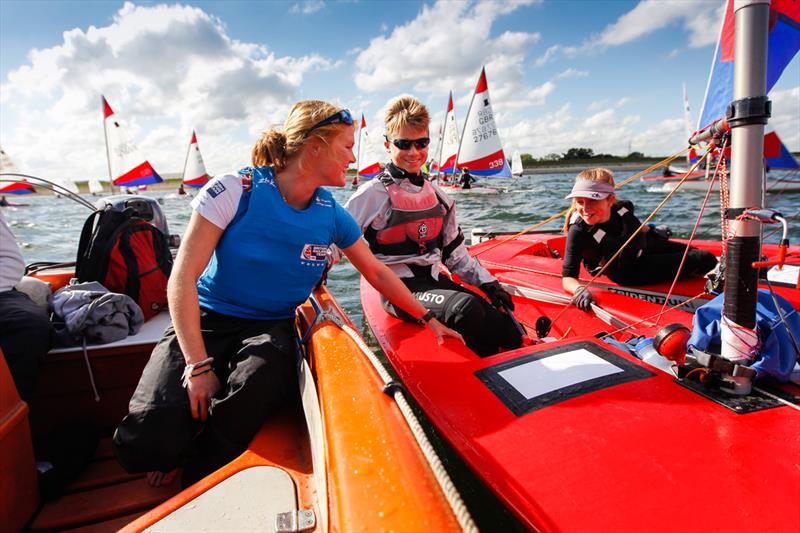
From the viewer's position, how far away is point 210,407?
1.45 metres

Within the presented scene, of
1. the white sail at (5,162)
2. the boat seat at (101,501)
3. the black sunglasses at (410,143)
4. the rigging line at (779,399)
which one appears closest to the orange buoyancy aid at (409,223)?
the black sunglasses at (410,143)

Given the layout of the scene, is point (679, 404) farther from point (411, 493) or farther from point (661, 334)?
point (411, 493)

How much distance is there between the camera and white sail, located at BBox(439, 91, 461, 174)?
75.1 ft

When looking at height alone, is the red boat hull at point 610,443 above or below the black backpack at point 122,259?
below

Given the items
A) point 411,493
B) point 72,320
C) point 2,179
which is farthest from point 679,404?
point 2,179

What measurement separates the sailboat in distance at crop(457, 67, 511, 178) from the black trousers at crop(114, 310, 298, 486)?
16346mm

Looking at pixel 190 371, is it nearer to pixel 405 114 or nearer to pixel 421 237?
pixel 421 237

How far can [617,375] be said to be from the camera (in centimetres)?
167

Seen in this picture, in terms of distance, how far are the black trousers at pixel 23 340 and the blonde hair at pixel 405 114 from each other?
1862mm

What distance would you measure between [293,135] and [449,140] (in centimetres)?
2301

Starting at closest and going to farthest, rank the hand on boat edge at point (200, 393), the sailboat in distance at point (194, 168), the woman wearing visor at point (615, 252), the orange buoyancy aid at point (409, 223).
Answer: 1. the hand on boat edge at point (200, 393)
2. the orange buoyancy aid at point (409, 223)
3. the woman wearing visor at point (615, 252)
4. the sailboat in distance at point (194, 168)

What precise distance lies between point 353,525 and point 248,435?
33.1 inches

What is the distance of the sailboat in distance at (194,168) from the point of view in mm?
28875

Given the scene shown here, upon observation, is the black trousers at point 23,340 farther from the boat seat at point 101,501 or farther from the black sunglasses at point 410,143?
the black sunglasses at point 410,143
